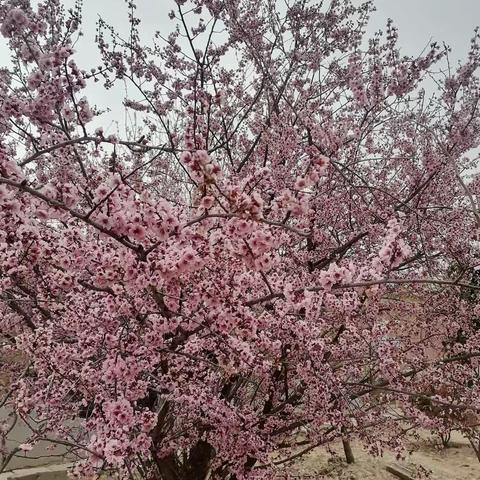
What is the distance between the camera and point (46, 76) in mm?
3332

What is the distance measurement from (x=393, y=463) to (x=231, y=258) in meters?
7.56

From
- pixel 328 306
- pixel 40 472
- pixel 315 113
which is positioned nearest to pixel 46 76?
pixel 328 306

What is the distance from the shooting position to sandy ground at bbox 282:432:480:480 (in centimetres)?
871

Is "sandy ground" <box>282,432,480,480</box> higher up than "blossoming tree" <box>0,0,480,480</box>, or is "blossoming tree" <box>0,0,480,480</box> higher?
"blossoming tree" <box>0,0,480,480</box>

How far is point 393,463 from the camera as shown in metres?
9.09

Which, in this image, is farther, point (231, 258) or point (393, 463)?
point (393, 463)

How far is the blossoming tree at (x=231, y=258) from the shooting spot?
2.75 meters

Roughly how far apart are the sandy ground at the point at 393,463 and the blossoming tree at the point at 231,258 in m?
2.88

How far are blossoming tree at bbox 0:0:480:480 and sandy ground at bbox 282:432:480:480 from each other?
2.88 m

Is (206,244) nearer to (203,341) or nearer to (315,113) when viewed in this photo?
(203,341)

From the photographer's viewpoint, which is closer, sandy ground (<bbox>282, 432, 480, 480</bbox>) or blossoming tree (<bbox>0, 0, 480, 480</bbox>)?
blossoming tree (<bbox>0, 0, 480, 480</bbox>)

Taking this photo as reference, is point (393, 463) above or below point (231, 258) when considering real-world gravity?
below

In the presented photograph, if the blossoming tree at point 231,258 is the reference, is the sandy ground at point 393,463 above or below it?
below

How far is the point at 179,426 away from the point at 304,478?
2.25 m
